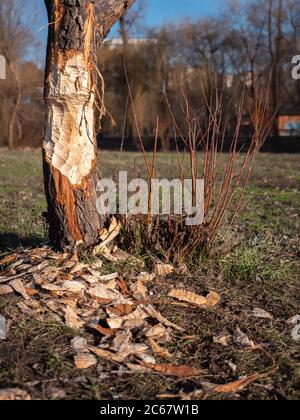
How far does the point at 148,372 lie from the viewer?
237cm

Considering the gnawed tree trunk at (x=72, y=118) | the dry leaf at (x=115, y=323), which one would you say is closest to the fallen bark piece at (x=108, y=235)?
the gnawed tree trunk at (x=72, y=118)

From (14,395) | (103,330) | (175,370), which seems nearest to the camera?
(14,395)

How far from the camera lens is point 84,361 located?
7.86 feet

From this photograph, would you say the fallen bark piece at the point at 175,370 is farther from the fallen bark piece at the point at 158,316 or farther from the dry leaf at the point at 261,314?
the dry leaf at the point at 261,314

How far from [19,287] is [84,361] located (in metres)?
0.76

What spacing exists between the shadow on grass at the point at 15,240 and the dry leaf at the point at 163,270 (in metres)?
1.29

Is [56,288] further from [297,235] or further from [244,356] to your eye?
[297,235]

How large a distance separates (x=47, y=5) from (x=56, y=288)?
1.88m

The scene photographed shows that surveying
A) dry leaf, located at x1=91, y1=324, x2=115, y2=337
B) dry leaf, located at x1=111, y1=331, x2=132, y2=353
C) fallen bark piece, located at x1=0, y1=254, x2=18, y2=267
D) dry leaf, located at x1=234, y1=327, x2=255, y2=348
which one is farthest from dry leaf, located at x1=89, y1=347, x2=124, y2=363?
fallen bark piece, located at x1=0, y1=254, x2=18, y2=267

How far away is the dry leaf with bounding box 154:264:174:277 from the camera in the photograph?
340 cm

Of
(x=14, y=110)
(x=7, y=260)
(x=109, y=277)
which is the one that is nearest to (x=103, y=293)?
(x=109, y=277)

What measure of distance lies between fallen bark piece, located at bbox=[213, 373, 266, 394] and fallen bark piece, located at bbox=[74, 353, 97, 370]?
604 millimetres

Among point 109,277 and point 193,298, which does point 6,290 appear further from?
point 193,298

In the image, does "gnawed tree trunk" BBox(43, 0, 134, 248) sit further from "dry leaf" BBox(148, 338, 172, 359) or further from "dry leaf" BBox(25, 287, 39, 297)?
"dry leaf" BBox(148, 338, 172, 359)
